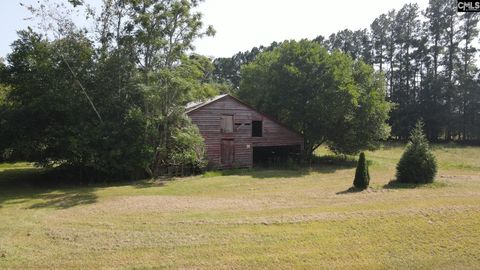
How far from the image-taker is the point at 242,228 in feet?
37.7

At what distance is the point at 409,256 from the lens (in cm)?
1009

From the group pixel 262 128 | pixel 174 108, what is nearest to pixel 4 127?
pixel 174 108

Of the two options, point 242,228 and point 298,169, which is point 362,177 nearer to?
point 242,228

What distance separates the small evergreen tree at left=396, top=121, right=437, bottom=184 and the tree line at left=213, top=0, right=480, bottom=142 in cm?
3210

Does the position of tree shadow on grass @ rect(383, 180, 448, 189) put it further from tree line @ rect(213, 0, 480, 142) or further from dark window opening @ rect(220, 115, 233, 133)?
tree line @ rect(213, 0, 480, 142)

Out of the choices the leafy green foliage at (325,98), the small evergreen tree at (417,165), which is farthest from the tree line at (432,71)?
the small evergreen tree at (417,165)

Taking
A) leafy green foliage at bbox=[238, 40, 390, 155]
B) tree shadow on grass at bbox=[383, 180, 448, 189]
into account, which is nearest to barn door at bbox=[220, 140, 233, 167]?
leafy green foliage at bbox=[238, 40, 390, 155]

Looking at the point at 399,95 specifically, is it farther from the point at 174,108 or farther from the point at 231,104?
the point at 174,108

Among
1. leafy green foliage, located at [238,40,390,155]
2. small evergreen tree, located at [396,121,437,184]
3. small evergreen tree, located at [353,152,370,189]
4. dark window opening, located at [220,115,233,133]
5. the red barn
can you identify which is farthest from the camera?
leafy green foliage, located at [238,40,390,155]

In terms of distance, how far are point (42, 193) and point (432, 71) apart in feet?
212

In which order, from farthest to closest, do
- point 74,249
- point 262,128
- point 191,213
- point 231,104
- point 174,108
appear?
point 262,128 < point 231,104 < point 174,108 < point 191,213 < point 74,249

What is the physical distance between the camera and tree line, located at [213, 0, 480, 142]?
180ft

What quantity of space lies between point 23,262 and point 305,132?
1094 inches

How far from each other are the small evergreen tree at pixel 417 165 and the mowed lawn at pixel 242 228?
1.40 m
